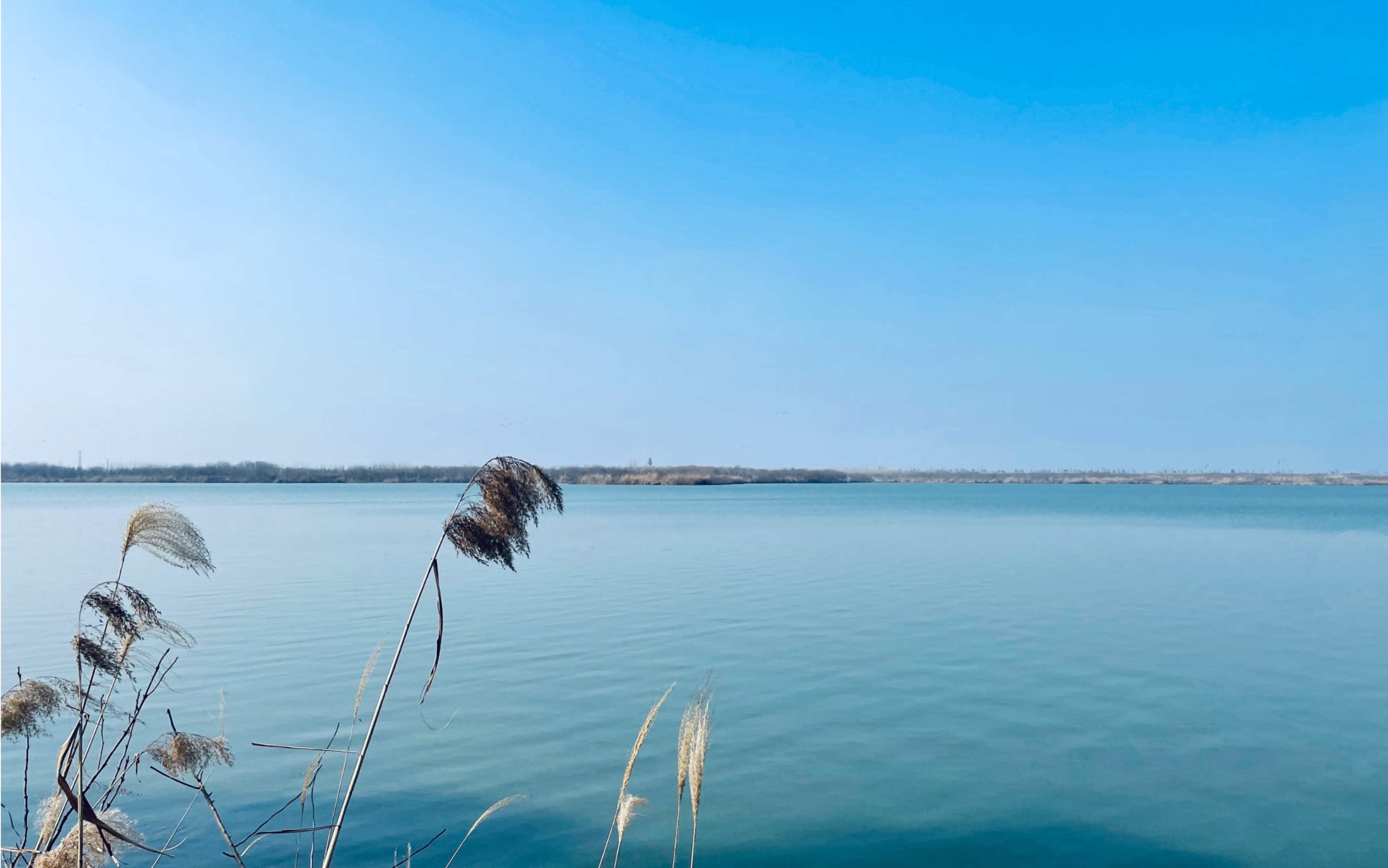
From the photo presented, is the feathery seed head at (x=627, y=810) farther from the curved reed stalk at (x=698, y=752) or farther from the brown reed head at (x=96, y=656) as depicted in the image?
the brown reed head at (x=96, y=656)

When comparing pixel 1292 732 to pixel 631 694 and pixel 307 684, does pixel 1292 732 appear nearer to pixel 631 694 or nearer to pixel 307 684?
pixel 631 694

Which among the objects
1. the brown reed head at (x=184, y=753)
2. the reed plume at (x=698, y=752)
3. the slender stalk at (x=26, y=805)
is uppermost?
the reed plume at (x=698, y=752)

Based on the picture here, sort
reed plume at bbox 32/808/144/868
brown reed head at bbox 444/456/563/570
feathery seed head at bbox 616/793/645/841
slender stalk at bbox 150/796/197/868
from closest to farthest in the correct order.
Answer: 1. reed plume at bbox 32/808/144/868
2. feathery seed head at bbox 616/793/645/841
3. brown reed head at bbox 444/456/563/570
4. slender stalk at bbox 150/796/197/868

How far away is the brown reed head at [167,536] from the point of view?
314 centimetres

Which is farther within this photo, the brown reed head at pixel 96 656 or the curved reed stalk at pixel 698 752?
the brown reed head at pixel 96 656

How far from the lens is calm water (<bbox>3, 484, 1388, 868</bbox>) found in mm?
6605

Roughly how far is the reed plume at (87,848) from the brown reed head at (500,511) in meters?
1.34

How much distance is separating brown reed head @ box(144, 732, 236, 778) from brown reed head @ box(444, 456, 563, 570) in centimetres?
122

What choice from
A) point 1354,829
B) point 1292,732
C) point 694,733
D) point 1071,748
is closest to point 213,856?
point 694,733

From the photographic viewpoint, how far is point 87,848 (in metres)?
3.07

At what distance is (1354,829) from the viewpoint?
6562 millimetres

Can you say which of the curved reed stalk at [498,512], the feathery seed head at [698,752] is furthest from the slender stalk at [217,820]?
the feathery seed head at [698,752]

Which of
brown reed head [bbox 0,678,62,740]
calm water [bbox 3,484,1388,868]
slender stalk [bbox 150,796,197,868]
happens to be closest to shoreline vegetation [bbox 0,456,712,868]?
brown reed head [bbox 0,678,62,740]

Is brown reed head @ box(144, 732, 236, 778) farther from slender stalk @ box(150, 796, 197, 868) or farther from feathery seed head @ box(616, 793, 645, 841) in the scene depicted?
slender stalk @ box(150, 796, 197, 868)
